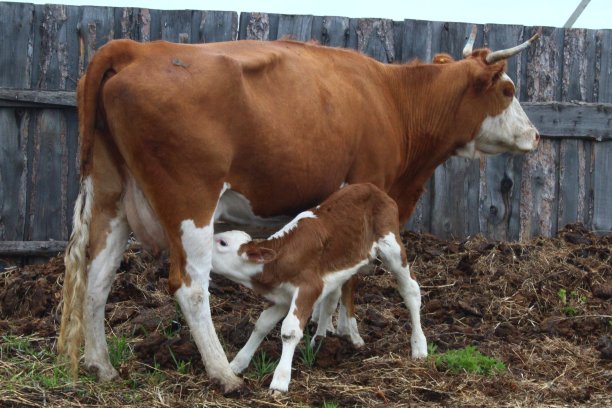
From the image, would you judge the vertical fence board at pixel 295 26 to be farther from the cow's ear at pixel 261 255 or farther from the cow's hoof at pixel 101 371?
the cow's hoof at pixel 101 371

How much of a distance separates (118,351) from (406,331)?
2.24 metres

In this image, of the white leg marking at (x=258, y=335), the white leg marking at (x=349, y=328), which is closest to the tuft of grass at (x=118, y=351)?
the white leg marking at (x=258, y=335)

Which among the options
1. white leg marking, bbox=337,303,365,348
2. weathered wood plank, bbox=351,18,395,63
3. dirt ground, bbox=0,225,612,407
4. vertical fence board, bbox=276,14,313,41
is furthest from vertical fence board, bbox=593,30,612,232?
white leg marking, bbox=337,303,365,348

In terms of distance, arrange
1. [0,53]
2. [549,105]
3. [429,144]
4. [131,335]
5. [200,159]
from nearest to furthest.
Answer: [200,159] → [131,335] → [429,144] → [0,53] → [549,105]

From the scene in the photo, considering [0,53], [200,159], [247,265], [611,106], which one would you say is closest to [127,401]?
[247,265]

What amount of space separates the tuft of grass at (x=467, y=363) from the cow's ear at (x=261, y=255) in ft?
4.48

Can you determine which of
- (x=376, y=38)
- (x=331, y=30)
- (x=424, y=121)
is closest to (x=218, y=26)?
(x=331, y=30)

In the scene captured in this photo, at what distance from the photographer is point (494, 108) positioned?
27.6 ft

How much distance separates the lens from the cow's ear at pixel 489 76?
823 centimetres

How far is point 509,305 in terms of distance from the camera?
8.62m

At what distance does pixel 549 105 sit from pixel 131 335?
5.01 meters

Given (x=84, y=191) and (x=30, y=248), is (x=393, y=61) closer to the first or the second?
(x=30, y=248)

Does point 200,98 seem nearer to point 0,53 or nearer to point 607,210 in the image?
point 0,53

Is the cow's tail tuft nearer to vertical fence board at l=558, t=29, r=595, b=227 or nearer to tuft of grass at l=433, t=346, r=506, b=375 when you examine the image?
tuft of grass at l=433, t=346, r=506, b=375
